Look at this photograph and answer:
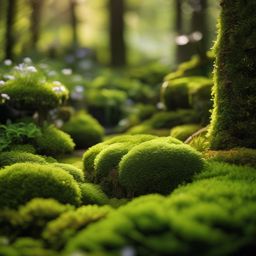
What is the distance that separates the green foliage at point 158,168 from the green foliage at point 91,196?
37cm

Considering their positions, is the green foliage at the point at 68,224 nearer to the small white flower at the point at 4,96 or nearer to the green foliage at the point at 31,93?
the small white flower at the point at 4,96

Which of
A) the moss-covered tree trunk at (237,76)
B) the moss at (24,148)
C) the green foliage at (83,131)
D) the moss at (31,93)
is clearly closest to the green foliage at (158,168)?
the moss-covered tree trunk at (237,76)

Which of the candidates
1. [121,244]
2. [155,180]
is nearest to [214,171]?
[155,180]

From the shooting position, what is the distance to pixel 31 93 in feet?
33.8

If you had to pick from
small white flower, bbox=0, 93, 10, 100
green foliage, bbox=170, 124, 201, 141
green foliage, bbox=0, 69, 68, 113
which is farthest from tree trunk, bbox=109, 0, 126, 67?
small white flower, bbox=0, 93, 10, 100

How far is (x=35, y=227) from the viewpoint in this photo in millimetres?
5648

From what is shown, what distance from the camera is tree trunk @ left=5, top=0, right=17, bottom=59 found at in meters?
19.6

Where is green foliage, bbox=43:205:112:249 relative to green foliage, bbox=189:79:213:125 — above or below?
below

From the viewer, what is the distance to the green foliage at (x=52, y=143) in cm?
972

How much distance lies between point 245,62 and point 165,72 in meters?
11.8

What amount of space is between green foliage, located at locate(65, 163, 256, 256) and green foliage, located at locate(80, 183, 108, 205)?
1.50 metres

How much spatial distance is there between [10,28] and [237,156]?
14891 millimetres

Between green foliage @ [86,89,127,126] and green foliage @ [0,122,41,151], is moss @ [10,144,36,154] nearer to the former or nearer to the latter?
green foliage @ [0,122,41,151]

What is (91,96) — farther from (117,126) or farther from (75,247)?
(75,247)
